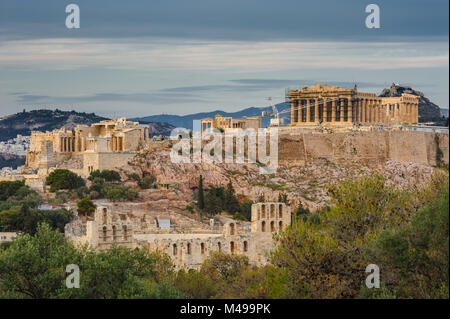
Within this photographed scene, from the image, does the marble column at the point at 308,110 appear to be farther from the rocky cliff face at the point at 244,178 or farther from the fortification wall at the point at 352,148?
the rocky cliff face at the point at 244,178

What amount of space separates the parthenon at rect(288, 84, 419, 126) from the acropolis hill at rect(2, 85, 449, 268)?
134 mm

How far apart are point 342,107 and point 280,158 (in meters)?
17.3

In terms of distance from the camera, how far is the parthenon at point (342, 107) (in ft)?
446

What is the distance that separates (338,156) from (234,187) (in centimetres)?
2119

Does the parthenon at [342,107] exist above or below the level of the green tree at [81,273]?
above

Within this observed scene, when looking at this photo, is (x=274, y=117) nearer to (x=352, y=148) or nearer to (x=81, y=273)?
(x=352, y=148)

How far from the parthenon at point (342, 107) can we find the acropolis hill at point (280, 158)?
134 millimetres

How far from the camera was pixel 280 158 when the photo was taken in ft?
403

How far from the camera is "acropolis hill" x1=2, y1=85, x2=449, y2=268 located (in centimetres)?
9375

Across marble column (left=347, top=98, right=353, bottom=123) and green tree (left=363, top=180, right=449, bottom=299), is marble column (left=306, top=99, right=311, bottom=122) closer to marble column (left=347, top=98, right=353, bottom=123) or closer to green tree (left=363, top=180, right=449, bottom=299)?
marble column (left=347, top=98, right=353, bottom=123)

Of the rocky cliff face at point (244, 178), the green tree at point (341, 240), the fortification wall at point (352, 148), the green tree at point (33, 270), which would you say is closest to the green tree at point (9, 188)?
the rocky cliff face at point (244, 178)

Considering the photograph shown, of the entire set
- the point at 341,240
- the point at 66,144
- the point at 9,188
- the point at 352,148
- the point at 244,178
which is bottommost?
the point at 9,188

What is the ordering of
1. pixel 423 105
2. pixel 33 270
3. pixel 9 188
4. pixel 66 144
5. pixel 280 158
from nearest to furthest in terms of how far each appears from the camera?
1. pixel 33 270
2. pixel 9 188
3. pixel 66 144
4. pixel 280 158
5. pixel 423 105

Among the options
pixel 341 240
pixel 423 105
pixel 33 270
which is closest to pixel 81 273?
pixel 33 270
